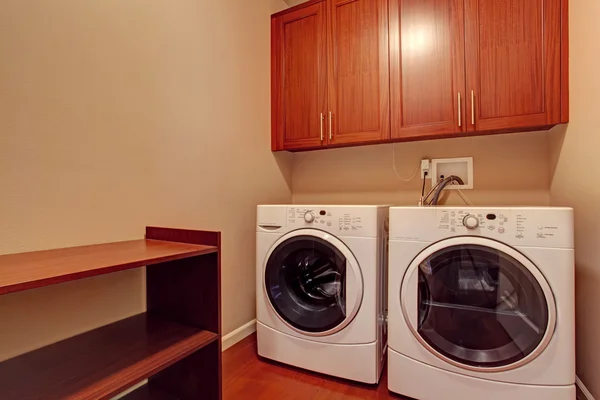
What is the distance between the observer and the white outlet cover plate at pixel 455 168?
1.84 metres

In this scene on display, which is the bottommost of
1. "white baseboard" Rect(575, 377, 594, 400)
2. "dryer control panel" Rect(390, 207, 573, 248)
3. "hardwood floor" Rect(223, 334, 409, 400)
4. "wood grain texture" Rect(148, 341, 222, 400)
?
"hardwood floor" Rect(223, 334, 409, 400)

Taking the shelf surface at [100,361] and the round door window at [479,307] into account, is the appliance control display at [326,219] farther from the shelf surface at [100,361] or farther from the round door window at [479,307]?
the shelf surface at [100,361]

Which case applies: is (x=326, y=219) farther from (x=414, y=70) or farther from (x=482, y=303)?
(x=414, y=70)

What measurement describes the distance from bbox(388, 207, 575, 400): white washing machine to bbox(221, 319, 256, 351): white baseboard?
898 mm

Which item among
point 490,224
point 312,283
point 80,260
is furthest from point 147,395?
point 490,224

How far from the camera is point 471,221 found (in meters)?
1.17

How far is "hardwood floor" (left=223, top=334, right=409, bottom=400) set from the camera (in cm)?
133

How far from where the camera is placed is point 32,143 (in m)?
0.96

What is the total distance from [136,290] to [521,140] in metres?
2.16

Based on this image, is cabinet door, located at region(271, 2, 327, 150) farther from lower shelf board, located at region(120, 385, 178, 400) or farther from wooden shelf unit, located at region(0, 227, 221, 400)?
lower shelf board, located at region(120, 385, 178, 400)

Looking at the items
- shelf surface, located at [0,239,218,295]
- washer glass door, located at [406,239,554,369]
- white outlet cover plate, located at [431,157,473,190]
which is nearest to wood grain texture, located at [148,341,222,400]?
shelf surface, located at [0,239,218,295]

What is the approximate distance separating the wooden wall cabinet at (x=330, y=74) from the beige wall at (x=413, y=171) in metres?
0.29

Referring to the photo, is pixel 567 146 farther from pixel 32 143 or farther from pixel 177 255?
pixel 32 143

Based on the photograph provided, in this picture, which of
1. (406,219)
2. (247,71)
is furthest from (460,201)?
(247,71)
